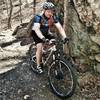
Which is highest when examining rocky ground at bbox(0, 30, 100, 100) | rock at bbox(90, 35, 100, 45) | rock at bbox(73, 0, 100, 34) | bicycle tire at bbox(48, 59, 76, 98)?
rock at bbox(73, 0, 100, 34)

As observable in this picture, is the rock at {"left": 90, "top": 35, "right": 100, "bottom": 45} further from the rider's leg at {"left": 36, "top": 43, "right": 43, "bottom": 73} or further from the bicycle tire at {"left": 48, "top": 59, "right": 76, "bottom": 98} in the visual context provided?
the rider's leg at {"left": 36, "top": 43, "right": 43, "bottom": 73}

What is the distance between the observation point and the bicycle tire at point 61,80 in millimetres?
9409

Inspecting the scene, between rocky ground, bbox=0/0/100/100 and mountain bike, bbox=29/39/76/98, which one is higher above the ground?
mountain bike, bbox=29/39/76/98

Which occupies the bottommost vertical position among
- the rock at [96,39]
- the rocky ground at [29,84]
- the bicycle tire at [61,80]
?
the rocky ground at [29,84]

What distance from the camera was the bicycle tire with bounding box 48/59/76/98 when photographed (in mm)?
9409

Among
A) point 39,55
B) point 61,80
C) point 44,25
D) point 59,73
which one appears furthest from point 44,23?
point 61,80

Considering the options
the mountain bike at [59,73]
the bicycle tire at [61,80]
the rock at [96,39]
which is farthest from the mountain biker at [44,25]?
the rock at [96,39]

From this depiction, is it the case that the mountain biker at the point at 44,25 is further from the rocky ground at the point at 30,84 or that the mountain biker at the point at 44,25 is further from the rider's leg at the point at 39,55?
the rocky ground at the point at 30,84

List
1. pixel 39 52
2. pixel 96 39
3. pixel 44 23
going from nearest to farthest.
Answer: pixel 96 39
pixel 44 23
pixel 39 52

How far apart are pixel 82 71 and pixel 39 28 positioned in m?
2.18

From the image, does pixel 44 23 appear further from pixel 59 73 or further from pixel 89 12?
pixel 59 73

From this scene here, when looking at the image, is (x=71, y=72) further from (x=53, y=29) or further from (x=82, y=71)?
(x=53, y=29)

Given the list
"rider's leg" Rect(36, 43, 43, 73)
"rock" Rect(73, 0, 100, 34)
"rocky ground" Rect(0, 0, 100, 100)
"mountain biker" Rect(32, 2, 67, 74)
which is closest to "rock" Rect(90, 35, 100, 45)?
"rock" Rect(73, 0, 100, 34)

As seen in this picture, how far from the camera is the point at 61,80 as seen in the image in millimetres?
10227
